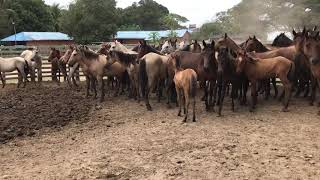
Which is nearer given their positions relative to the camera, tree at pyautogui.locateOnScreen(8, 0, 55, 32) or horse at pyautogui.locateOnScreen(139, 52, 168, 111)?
horse at pyautogui.locateOnScreen(139, 52, 168, 111)

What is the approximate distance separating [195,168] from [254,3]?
30.2 meters

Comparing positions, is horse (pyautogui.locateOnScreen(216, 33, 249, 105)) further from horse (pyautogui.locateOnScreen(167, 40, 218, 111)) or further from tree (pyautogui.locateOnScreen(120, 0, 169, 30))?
tree (pyautogui.locateOnScreen(120, 0, 169, 30))

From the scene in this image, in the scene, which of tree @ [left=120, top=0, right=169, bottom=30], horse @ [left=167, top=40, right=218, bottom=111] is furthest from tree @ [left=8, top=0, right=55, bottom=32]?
horse @ [left=167, top=40, right=218, bottom=111]

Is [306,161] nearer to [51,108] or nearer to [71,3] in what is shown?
[51,108]

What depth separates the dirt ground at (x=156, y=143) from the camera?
6.51 metres

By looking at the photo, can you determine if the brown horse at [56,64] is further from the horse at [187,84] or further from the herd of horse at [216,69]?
the horse at [187,84]

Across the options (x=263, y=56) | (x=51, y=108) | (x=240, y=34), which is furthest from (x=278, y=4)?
(x=51, y=108)

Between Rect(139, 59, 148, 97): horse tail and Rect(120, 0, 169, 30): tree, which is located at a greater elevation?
Rect(120, 0, 169, 30): tree

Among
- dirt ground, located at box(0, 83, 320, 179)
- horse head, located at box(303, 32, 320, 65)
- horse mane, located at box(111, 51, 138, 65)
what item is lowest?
dirt ground, located at box(0, 83, 320, 179)

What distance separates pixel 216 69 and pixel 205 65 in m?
0.44

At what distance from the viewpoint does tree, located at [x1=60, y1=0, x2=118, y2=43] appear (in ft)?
151

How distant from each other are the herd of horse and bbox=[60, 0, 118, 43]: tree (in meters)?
32.2

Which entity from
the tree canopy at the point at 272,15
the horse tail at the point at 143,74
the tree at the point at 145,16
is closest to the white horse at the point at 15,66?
the horse tail at the point at 143,74

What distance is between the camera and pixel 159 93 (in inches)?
506
